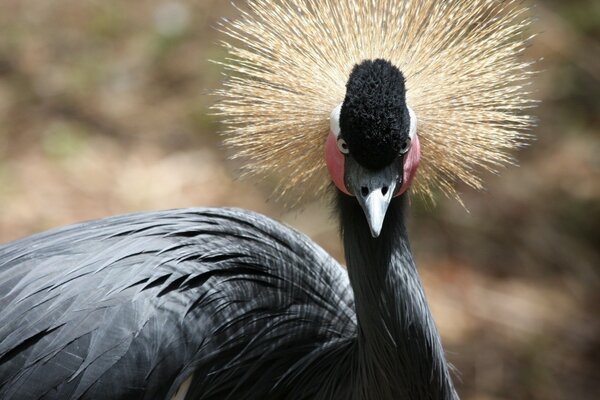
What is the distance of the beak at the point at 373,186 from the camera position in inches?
52.3

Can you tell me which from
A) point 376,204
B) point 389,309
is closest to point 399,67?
point 376,204

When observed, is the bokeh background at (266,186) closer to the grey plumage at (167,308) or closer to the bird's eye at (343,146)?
the grey plumage at (167,308)

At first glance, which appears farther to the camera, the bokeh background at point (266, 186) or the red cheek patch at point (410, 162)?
the bokeh background at point (266, 186)

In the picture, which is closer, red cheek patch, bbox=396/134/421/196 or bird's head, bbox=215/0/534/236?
red cheek patch, bbox=396/134/421/196

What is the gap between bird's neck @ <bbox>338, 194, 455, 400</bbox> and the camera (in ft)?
4.84

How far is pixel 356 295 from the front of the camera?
1.50m

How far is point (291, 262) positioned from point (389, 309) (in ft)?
1.02

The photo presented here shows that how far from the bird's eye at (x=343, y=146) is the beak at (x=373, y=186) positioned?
0.04 feet

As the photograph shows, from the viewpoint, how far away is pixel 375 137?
132 centimetres

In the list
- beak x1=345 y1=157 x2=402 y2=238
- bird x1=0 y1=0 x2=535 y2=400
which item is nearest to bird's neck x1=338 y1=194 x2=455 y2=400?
bird x1=0 y1=0 x2=535 y2=400

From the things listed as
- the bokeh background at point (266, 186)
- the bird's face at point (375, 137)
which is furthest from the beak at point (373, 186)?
the bokeh background at point (266, 186)

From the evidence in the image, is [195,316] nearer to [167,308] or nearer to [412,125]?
[167,308]

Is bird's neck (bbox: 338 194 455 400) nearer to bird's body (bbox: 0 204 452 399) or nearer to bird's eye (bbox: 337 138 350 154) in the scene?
bird's body (bbox: 0 204 452 399)

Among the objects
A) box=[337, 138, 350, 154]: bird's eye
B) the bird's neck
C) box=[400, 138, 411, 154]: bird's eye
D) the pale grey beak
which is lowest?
the bird's neck
